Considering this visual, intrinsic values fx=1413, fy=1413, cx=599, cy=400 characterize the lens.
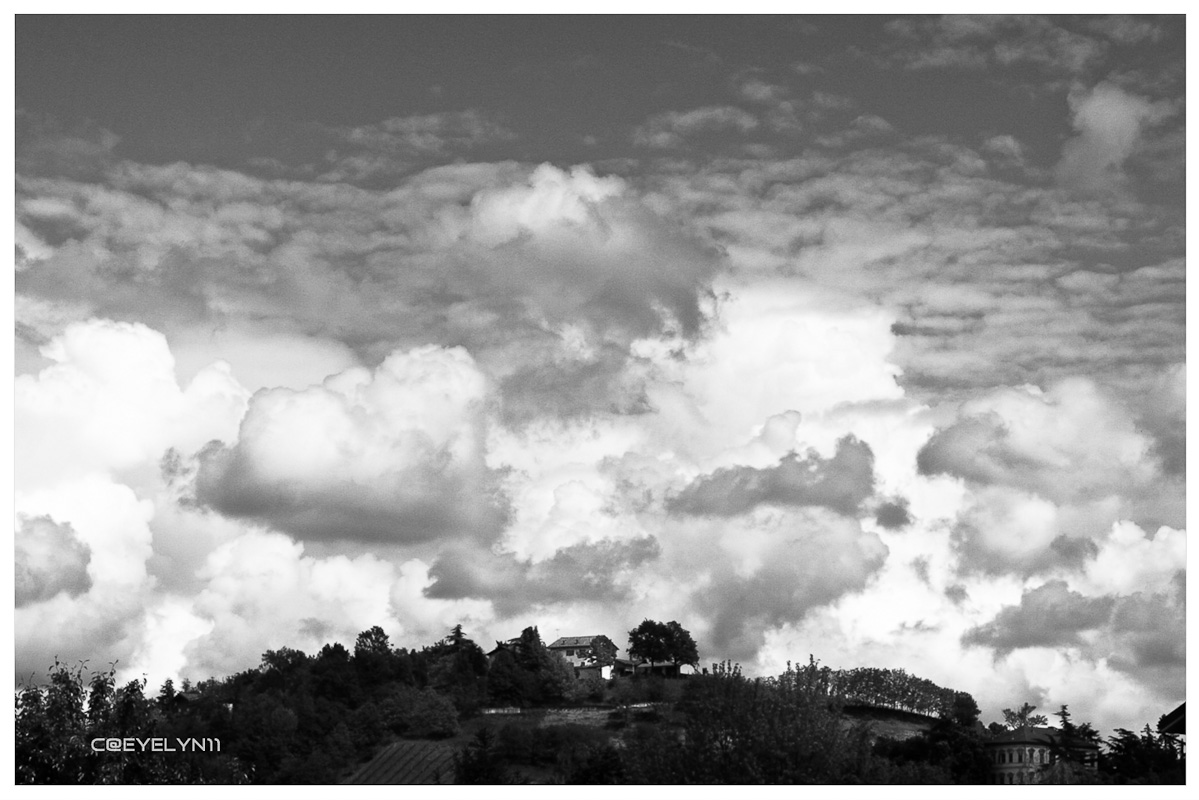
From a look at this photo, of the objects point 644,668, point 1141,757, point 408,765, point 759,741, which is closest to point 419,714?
point 408,765

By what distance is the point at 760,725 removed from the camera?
45.8 m

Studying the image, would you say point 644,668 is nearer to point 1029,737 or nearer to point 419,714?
point 419,714

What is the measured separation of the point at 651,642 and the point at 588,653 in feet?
67.9

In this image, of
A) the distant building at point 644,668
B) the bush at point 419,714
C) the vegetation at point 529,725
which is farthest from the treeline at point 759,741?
the distant building at point 644,668

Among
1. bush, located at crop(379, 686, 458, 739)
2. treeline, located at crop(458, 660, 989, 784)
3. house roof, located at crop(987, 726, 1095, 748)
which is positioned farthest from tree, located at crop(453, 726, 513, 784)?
house roof, located at crop(987, 726, 1095, 748)

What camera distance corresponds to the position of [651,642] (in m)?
163

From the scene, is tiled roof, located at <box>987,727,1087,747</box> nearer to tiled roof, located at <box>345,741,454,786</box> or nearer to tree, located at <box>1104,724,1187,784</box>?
tree, located at <box>1104,724,1187,784</box>

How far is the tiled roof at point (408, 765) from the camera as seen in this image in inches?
4109

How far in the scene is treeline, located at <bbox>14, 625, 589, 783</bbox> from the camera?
50.9 meters

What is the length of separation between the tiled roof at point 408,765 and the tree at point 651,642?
49.9 metres

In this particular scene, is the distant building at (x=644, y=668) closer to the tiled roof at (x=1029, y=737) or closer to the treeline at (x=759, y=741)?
the tiled roof at (x=1029, y=737)

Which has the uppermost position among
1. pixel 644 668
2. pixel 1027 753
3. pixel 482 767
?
pixel 644 668
